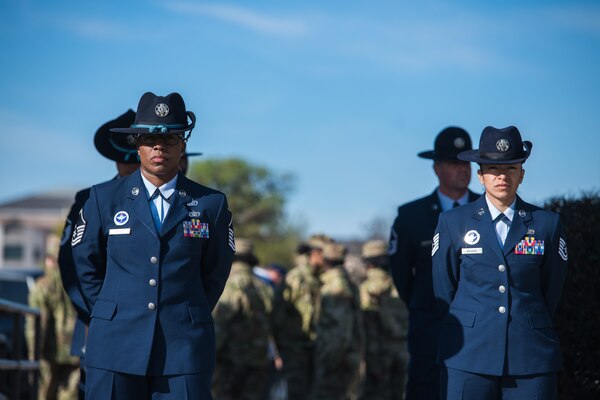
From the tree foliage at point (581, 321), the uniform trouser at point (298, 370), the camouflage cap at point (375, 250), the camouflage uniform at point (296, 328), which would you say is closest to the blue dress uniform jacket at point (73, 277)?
the tree foliage at point (581, 321)

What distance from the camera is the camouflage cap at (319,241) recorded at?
14733mm

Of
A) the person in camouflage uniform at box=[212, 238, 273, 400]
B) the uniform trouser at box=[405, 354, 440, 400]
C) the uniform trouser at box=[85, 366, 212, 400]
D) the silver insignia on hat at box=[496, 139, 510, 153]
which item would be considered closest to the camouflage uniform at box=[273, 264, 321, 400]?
the person in camouflage uniform at box=[212, 238, 273, 400]

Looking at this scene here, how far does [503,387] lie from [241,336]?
690 centimetres

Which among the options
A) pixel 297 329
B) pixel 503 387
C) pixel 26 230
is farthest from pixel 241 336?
pixel 26 230

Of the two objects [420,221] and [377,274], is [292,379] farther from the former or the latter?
[420,221]

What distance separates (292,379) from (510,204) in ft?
27.3

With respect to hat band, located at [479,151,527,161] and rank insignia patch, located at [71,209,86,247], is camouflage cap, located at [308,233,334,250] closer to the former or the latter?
hat band, located at [479,151,527,161]

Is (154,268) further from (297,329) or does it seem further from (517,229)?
(297,329)

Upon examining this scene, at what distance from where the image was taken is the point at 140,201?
5.81 metres

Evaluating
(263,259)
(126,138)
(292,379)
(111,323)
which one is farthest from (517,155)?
(263,259)

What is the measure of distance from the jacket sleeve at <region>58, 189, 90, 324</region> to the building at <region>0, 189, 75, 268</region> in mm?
95063

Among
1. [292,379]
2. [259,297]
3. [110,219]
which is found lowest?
[292,379]

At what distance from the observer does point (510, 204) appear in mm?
6273

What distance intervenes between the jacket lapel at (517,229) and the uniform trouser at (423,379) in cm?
185
